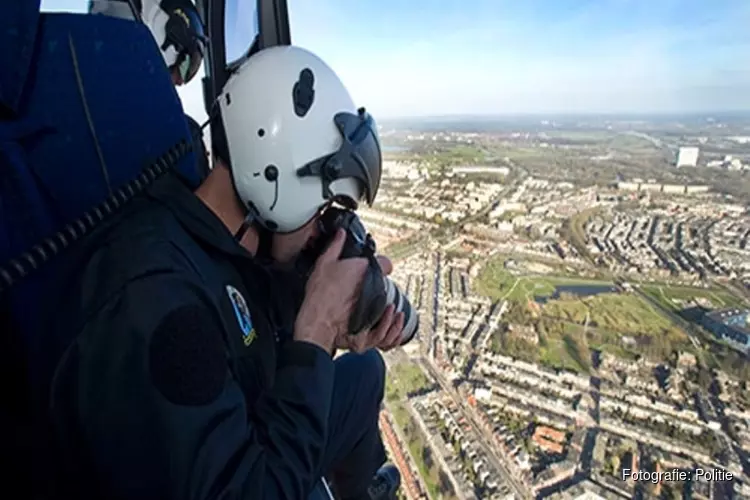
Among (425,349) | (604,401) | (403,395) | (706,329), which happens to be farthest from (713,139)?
(403,395)

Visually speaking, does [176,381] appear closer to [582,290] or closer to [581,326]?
[581,326]

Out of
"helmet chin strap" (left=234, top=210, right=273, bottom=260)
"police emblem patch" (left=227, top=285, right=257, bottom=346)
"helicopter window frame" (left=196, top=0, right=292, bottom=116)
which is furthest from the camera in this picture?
"helicopter window frame" (left=196, top=0, right=292, bottom=116)

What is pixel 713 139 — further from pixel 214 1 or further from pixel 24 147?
pixel 24 147

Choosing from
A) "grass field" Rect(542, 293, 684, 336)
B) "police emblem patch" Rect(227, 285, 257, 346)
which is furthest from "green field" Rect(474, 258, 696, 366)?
"police emblem patch" Rect(227, 285, 257, 346)

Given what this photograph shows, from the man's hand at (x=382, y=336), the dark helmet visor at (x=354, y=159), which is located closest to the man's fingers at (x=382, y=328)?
the man's hand at (x=382, y=336)

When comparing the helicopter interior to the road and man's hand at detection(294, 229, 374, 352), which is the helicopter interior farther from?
the road

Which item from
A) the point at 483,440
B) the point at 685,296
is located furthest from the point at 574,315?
the point at 483,440
